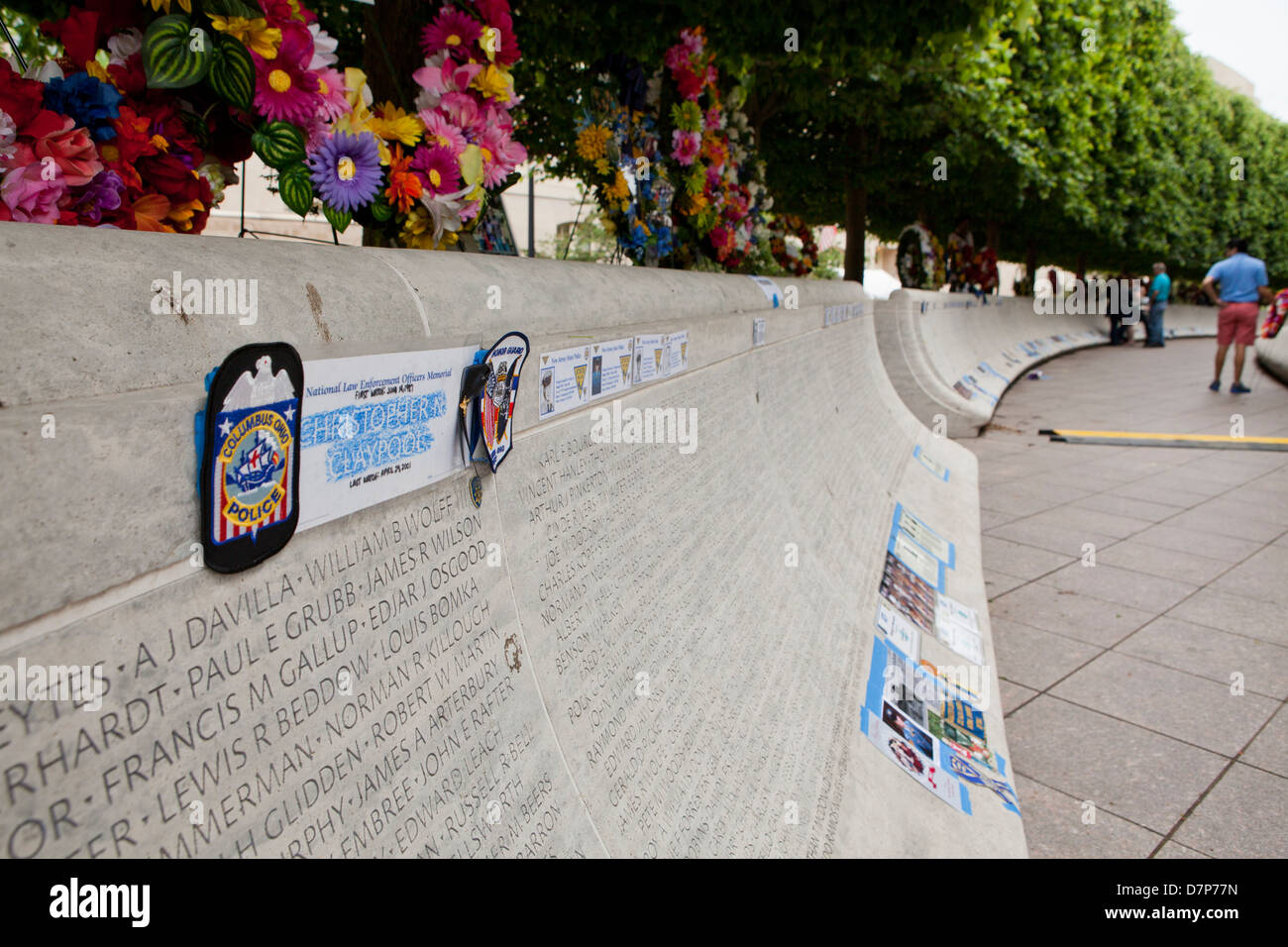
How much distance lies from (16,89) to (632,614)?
163 centimetres

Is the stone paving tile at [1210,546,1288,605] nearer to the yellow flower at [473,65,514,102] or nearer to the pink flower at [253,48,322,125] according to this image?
the yellow flower at [473,65,514,102]

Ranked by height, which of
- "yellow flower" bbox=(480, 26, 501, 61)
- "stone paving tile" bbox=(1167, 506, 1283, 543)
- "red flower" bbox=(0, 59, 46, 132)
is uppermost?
"yellow flower" bbox=(480, 26, 501, 61)

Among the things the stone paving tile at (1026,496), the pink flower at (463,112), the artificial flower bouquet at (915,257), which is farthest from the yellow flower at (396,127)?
the artificial flower bouquet at (915,257)

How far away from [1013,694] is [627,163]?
314 centimetres

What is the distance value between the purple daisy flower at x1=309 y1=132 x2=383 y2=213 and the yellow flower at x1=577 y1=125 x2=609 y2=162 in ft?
7.40

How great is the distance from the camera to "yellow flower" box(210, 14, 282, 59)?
6.54ft

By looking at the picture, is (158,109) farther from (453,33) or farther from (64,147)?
(453,33)

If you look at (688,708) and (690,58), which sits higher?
(690,58)

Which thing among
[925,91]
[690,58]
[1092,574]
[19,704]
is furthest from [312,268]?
[925,91]

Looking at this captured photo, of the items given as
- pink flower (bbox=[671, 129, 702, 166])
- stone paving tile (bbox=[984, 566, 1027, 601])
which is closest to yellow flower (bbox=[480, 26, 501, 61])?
pink flower (bbox=[671, 129, 702, 166])

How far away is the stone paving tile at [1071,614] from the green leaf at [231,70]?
13.1 feet

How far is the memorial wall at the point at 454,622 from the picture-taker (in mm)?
881
